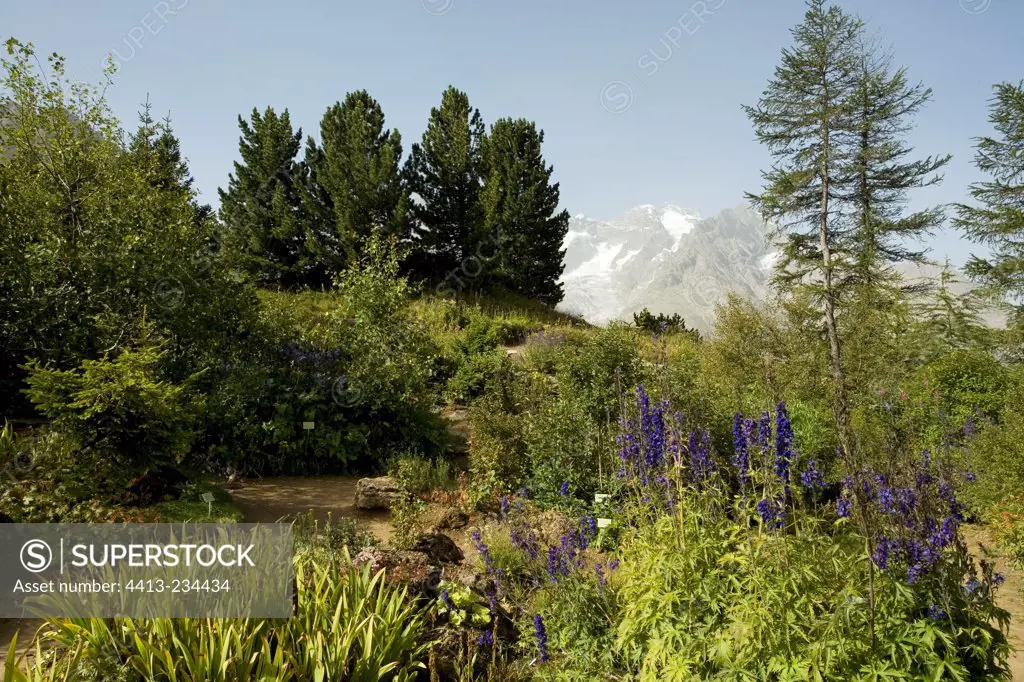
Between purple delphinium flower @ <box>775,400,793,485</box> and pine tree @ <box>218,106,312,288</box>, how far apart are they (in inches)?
880

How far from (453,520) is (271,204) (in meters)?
21.9

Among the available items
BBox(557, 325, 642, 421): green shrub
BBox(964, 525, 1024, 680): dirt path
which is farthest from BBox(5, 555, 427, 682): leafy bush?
BBox(557, 325, 642, 421): green shrub

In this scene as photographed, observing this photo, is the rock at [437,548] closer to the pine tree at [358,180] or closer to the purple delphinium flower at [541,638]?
the purple delphinium flower at [541,638]

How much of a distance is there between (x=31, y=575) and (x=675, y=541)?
5058 millimetres

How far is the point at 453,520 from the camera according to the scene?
704 centimetres

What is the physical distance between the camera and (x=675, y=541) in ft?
10.8

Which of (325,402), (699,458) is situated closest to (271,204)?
(325,402)

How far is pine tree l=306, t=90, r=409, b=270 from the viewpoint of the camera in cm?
2200

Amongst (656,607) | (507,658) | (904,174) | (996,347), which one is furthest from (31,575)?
(904,174)

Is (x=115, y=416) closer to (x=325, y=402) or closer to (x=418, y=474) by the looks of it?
(x=418, y=474)

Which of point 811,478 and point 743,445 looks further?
point 743,445

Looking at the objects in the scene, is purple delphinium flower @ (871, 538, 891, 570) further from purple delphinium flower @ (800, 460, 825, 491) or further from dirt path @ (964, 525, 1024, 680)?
dirt path @ (964, 525, 1024, 680)

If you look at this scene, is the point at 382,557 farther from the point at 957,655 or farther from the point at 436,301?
the point at 436,301

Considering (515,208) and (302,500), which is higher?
(515,208)
